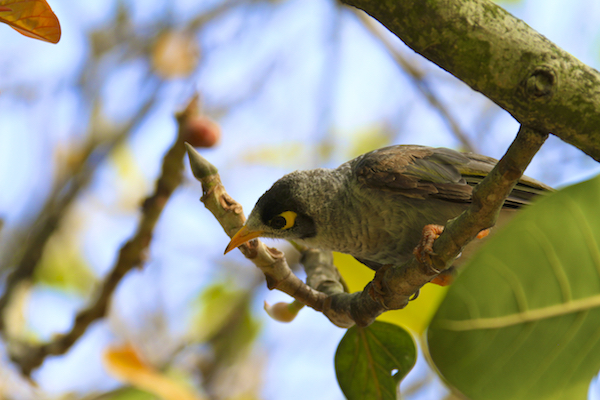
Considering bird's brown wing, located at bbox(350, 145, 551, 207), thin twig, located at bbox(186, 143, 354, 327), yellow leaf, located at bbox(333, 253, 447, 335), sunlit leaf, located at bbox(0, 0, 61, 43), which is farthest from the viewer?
bird's brown wing, located at bbox(350, 145, 551, 207)

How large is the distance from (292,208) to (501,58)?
5.58ft

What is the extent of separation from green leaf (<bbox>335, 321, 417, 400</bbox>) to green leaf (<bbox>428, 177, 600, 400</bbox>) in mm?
901

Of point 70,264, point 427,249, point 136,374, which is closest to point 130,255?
point 136,374

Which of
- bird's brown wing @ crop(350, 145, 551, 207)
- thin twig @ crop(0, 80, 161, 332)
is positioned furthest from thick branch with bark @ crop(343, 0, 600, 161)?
thin twig @ crop(0, 80, 161, 332)

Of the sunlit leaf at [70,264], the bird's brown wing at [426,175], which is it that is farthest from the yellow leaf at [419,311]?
the sunlit leaf at [70,264]

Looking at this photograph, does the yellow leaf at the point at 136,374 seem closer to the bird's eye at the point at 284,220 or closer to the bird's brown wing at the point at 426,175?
the bird's eye at the point at 284,220

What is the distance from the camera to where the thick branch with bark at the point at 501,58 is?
4.23ft

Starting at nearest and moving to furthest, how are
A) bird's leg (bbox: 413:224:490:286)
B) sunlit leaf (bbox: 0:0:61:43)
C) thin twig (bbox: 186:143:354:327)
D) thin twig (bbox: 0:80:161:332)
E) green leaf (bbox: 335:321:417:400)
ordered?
sunlit leaf (bbox: 0:0:61:43) → bird's leg (bbox: 413:224:490:286) → thin twig (bbox: 186:143:354:327) → green leaf (bbox: 335:321:417:400) → thin twig (bbox: 0:80:161:332)

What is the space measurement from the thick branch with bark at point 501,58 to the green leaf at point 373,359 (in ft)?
3.97

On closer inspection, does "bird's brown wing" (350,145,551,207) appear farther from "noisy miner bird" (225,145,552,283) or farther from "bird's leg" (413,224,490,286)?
"bird's leg" (413,224,490,286)

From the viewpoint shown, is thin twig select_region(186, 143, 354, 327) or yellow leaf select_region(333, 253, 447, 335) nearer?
thin twig select_region(186, 143, 354, 327)

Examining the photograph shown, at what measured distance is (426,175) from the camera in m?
2.69

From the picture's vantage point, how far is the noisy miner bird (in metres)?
2.66

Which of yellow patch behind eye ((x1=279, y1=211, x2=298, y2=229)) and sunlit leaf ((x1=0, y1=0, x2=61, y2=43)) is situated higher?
yellow patch behind eye ((x1=279, y1=211, x2=298, y2=229))
